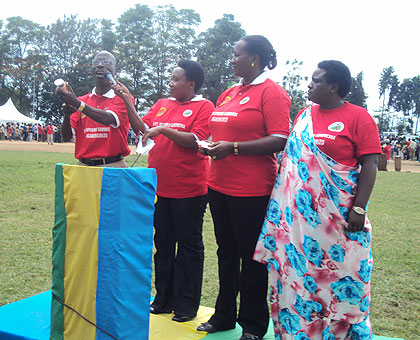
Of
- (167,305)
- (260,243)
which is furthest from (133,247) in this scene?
(167,305)

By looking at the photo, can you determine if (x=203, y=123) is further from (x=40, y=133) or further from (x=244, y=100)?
(x=40, y=133)

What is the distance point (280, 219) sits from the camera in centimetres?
279

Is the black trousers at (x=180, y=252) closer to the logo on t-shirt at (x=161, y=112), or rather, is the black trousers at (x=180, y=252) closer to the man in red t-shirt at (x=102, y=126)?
the man in red t-shirt at (x=102, y=126)

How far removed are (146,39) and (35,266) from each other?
146 ft

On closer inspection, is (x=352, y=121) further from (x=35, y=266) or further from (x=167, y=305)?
(x=35, y=266)

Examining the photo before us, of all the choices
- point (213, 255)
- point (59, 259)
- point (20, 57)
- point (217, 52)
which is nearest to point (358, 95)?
point (217, 52)

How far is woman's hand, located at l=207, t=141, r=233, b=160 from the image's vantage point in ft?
9.46

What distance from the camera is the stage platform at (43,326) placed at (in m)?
2.96

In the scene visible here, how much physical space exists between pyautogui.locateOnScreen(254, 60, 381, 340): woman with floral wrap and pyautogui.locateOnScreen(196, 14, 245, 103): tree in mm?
36246

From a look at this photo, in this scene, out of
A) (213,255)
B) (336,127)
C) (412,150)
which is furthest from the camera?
(412,150)

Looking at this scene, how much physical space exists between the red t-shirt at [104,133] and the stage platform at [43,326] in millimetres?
1282

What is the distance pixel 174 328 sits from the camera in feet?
10.5

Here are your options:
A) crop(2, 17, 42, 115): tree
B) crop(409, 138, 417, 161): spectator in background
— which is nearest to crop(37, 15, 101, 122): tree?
crop(2, 17, 42, 115): tree

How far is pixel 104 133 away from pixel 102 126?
6 centimetres
